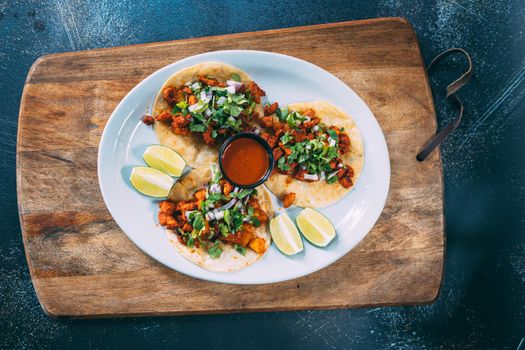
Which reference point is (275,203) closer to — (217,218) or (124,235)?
(217,218)

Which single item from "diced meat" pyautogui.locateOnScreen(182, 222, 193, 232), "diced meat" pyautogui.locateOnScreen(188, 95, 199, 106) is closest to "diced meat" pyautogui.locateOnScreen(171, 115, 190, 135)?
"diced meat" pyautogui.locateOnScreen(188, 95, 199, 106)

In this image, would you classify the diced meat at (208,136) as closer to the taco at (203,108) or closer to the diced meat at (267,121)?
the taco at (203,108)

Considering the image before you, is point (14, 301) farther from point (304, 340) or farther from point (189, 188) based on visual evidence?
point (304, 340)

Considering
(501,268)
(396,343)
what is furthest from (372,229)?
(501,268)

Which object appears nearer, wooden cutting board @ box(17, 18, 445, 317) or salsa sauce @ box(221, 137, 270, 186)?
salsa sauce @ box(221, 137, 270, 186)

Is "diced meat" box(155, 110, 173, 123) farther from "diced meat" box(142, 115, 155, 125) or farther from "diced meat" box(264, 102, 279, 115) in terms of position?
"diced meat" box(264, 102, 279, 115)

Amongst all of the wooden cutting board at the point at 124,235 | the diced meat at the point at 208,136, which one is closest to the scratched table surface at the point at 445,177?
the wooden cutting board at the point at 124,235

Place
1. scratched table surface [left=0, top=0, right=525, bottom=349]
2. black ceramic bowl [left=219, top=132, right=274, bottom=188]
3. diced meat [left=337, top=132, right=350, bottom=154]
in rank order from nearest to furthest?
black ceramic bowl [left=219, top=132, right=274, bottom=188], diced meat [left=337, top=132, right=350, bottom=154], scratched table surface [left=0, top=0, right=525, bottom=349]
